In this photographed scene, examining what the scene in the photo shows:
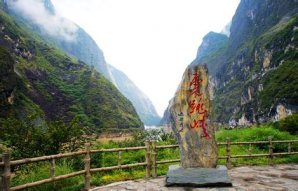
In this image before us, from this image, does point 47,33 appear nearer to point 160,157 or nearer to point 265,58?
point 265,58

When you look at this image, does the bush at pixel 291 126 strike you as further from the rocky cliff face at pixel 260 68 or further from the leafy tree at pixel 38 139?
the rocky cliff face at pixel 260 68

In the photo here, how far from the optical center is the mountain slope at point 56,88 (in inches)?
2469

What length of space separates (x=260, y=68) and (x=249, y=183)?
89415 millimetres

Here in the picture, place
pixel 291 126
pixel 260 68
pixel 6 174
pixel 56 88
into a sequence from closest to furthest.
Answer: pixel 6 174
pixel 291 126
pixel 56 88
pixel 260 68

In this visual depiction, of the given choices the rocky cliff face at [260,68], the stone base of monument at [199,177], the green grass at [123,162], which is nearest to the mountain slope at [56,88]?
the rocky cliff face at [260,68]

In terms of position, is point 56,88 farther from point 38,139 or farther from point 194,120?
point 194,120

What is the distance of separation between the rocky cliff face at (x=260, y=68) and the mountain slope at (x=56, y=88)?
1147 inches

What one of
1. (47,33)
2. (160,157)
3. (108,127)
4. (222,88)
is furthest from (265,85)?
(47,33)

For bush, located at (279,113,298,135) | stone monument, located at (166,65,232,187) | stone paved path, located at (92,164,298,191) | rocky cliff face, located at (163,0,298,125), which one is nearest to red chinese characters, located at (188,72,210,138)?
stone monument, located at (166,65,232,187)

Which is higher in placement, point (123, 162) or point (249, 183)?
point (123, 162)

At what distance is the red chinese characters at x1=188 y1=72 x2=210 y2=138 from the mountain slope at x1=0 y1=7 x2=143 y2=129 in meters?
47.0

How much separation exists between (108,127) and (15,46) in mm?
28738

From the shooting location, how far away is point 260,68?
93.2 metres

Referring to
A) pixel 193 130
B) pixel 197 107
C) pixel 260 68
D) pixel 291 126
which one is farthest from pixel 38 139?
pixel 260 68
